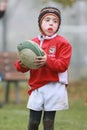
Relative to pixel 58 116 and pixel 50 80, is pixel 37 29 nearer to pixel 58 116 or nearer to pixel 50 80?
pixel 58 116

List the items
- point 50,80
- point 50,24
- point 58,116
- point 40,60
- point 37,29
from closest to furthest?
point 40,60 < point 50,80 < point 50,24 < point 58,116 < point 37,29

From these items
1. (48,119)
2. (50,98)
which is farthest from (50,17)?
(48,119)

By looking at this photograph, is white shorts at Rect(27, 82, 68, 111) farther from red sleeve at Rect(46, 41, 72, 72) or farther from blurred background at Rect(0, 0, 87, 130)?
blurred background at Rect(0, 0, 87, 130)

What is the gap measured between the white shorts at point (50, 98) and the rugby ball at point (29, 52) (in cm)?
33

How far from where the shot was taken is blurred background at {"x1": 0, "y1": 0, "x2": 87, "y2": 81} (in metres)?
19.8

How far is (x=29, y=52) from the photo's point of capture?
7.14 metres

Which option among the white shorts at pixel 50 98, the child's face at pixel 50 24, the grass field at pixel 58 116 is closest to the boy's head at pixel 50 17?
the child's face at pixel 50 24

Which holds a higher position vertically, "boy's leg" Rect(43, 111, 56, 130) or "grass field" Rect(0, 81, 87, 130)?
"boy's leg" Rect(43, 111, 56, 130)

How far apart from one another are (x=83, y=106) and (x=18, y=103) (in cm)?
155

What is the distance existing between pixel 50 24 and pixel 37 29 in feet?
42.2

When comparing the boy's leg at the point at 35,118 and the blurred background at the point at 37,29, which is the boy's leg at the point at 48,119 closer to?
the boy's leg at the point at 35,118

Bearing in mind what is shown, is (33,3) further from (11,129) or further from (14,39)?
(11,129)

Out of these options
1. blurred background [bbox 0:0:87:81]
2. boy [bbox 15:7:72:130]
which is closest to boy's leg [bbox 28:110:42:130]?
boy [bbox 15:7:72:130]

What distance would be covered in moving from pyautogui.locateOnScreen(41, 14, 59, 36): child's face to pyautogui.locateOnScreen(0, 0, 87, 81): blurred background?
40.2 feet
